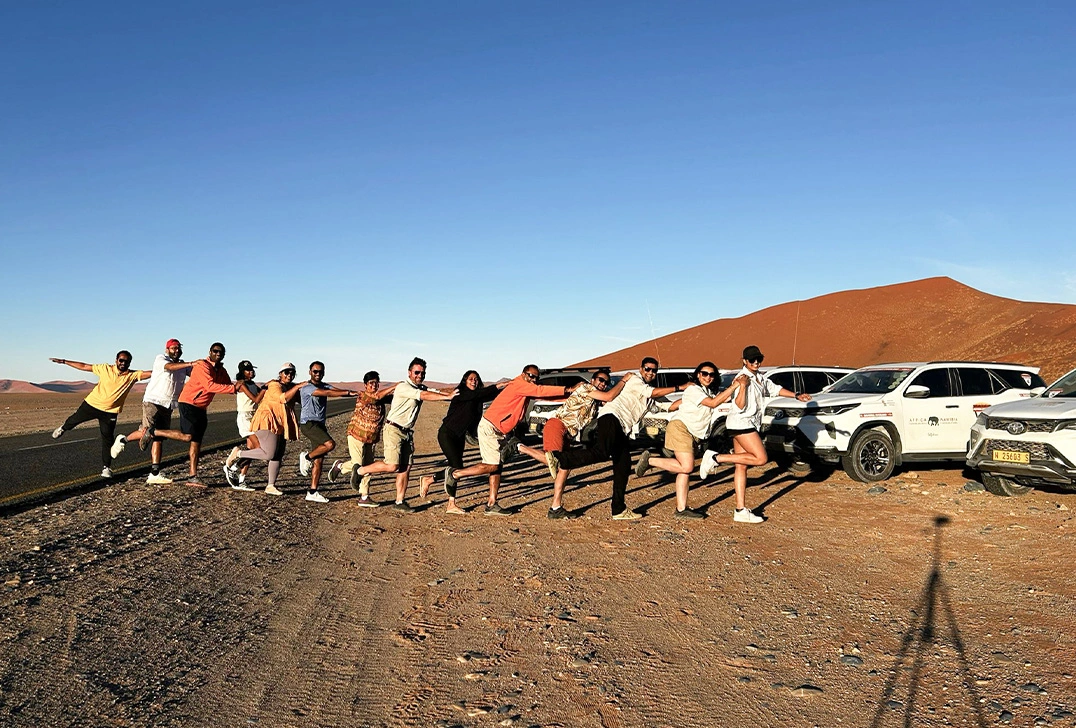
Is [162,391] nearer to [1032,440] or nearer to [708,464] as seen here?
[708,464]

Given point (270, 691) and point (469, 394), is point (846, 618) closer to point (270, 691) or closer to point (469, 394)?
point (270, 691)

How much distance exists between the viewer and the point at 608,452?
1000 cm

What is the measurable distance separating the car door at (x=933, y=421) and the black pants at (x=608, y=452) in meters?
5.30

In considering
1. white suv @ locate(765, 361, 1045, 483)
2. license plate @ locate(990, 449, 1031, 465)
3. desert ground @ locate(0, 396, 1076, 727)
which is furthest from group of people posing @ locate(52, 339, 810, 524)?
license plate @ locate(990, 449, 1031, 465)

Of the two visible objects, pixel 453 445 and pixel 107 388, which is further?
pixel 107 388

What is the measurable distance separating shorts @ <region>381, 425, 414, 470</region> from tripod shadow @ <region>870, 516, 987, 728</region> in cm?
605

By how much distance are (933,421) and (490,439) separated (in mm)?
7040

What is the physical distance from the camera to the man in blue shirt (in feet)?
39.2

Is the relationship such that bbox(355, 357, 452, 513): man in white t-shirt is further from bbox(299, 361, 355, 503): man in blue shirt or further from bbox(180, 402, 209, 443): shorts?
bbox(180, 402, 209, 443): shorts

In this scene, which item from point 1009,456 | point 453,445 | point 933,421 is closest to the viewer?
point 1009,456

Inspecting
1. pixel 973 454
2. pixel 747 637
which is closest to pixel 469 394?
pixel 747 637

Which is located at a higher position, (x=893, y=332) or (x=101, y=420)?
(x=893, y=332)

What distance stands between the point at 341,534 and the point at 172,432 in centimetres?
430

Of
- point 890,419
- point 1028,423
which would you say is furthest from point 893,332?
point 1028,423
